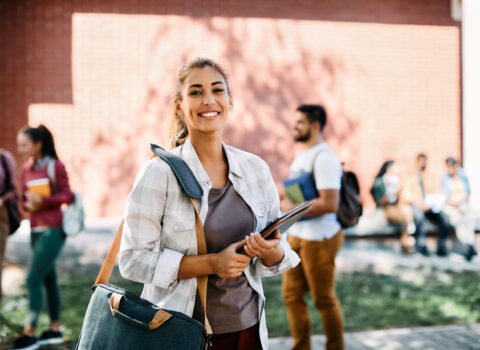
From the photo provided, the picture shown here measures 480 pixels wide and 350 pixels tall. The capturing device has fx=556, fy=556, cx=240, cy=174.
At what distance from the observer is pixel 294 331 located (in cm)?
439

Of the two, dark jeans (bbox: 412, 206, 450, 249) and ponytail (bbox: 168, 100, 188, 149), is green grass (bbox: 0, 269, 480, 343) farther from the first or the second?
ponytail (bbox: 168, 100, 188, 149)

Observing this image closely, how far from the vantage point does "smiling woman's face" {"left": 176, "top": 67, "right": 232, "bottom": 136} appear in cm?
229

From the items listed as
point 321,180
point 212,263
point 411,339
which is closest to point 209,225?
point 212,263

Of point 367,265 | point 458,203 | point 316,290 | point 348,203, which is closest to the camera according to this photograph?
point 316,290

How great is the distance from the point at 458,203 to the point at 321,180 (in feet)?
23.5

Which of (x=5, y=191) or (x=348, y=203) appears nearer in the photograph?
(x=348, y=203)

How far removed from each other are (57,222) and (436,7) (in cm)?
1011

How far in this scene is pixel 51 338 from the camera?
5.34m

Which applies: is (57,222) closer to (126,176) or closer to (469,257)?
(126,176)

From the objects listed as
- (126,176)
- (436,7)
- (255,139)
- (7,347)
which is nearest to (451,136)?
(436,7)

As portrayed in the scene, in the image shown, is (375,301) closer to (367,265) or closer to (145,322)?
(367,265)

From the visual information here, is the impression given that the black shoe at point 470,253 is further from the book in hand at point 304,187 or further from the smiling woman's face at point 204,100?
the smiling woman's face at point 204,100

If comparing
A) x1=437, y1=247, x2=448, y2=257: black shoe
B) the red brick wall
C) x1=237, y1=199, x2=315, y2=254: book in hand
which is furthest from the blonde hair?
the red brick wall

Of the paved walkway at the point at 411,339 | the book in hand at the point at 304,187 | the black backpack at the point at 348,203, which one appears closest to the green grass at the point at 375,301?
the paved walkway at the point at 411,339
